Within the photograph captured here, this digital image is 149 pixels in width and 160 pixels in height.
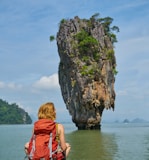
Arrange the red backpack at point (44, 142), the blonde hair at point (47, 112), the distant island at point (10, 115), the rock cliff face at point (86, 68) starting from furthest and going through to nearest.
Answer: the distant island at point (10, 115), the rock cliff face at point (86, 68), the blonde hair at point (47, 112), the red backpack at point (44, 142)

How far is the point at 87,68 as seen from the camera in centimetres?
3947

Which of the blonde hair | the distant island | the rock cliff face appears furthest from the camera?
the distant island

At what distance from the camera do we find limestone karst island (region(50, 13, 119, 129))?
128ft

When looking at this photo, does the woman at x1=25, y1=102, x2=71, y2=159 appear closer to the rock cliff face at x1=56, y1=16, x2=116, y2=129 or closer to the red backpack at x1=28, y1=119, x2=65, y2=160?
the red backpack at x1=28, y1=119, x2=65, y2=160

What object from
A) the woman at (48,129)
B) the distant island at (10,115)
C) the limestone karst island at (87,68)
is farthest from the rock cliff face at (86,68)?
the distant island at (10,115)

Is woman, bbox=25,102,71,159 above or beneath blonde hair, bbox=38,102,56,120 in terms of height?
beneath

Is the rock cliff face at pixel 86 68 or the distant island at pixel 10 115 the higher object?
the distant island at pixel 10 115

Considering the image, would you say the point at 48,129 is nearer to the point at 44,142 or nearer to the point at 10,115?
the point at 44,142

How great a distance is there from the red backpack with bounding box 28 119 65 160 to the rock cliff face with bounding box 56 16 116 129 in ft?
114

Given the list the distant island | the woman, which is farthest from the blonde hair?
the distant island

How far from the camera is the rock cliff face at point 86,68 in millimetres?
39031

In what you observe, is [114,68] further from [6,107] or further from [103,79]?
[6,107]

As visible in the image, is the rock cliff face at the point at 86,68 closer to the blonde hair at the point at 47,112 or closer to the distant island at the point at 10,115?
the blonde hair at the point at 47,112

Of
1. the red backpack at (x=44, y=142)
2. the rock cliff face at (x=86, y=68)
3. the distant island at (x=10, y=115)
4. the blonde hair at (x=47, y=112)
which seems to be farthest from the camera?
the distant island at (x=10, y=115)
